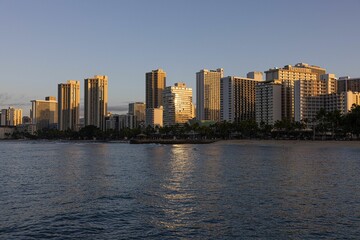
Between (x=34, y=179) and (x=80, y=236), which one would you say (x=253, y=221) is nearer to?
(x=80, y=236)

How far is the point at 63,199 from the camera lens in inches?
1310

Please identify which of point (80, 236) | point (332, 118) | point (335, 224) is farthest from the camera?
point (332, 118)

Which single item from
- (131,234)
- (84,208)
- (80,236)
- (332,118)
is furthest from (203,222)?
(332,118)

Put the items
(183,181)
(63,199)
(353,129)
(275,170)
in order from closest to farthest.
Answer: (63,199), (183,181), (275,170), (353,129)

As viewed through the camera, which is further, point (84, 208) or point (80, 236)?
point (84, 208)

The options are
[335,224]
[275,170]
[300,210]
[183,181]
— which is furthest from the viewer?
[275,170]

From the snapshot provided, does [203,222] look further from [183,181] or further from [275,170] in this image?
[275,170]

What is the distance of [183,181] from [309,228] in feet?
71.7

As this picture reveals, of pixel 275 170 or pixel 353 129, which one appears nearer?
pixel 275 170

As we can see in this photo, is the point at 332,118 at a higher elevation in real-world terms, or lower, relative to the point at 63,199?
higher

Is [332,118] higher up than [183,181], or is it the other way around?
[332,118]

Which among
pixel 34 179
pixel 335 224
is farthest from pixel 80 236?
pixel 34 179

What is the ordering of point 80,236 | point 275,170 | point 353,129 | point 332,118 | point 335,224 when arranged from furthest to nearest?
point 332,118 → point 353,129 → point 275,170 → point 335,224 → point 80,236

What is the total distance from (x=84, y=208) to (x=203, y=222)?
375 inches
